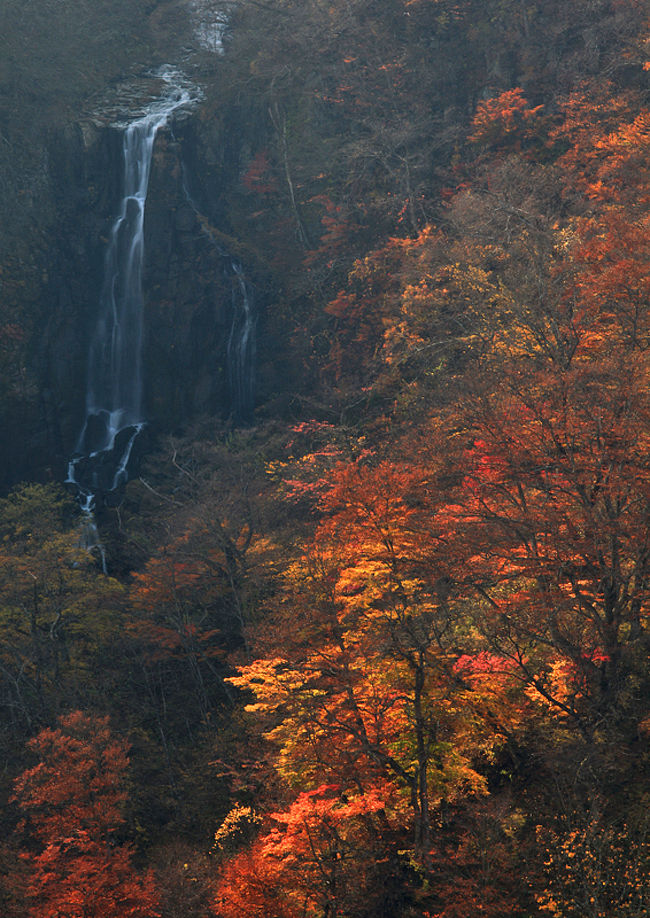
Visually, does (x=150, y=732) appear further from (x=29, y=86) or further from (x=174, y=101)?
(x=29, y=86)

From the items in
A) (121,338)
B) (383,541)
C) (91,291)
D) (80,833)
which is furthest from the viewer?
(91,291)

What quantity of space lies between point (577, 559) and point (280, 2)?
45227 mm

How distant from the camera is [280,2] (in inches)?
1785

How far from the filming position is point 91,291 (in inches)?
1638

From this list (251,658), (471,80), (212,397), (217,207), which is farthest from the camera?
(217,207)

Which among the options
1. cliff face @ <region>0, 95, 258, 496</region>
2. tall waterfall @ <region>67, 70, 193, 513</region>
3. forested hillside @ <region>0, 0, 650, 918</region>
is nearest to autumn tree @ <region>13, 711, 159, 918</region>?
forested hillside @ <region>0, 0, 650, 918</region>

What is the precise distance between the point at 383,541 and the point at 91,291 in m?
32.6

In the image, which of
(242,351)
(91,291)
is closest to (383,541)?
(242,351)

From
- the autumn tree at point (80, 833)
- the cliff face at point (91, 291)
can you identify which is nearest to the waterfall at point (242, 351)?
the cliff face at point (91, 291)

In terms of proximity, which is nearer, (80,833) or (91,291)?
(80,833)

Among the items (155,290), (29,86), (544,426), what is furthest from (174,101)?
(544,426)

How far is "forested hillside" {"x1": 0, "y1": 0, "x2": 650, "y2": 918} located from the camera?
13117mm

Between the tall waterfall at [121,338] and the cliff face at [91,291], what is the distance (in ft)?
1.72

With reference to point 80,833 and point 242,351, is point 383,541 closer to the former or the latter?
point 80,833
